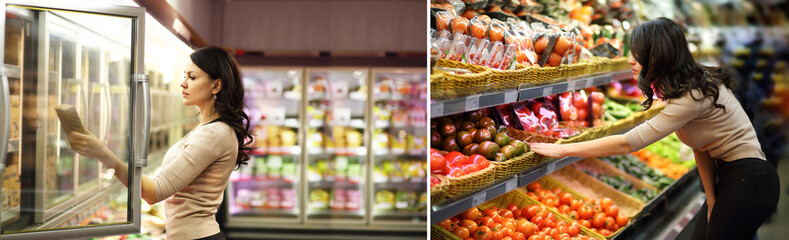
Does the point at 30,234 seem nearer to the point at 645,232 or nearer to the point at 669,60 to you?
the point at 669,60

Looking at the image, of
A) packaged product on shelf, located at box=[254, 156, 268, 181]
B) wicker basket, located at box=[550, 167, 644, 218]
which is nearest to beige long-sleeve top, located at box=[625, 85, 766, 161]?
wicker basket, located at box=[550, 167, 644, 218]

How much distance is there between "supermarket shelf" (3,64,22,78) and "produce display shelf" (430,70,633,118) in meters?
1.47

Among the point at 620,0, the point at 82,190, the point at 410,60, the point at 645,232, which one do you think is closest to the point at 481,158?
the point at 645,232

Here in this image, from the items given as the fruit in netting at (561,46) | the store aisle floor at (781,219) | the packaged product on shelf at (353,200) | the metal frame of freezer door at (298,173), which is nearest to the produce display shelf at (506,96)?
the fruit in netting at (561,46)

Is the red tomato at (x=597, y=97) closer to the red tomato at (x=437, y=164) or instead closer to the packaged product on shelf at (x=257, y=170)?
the red tomato at (x=437, y=164)

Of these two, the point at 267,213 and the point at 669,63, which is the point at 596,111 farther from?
the point at 267,213

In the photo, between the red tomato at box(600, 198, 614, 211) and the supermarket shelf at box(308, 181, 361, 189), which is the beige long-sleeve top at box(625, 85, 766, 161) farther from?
the supermarket shelf at box(308, 181, 361, 189)

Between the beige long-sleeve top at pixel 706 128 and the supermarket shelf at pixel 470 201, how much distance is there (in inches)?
19.5

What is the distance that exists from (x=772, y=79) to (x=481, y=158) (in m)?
3.69

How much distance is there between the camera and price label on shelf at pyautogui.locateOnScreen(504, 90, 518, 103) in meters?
1.97

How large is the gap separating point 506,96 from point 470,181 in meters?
0.37

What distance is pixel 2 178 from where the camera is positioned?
5.78ft

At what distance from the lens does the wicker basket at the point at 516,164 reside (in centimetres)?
203

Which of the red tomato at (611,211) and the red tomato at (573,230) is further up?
the red tomato at (611,211)
